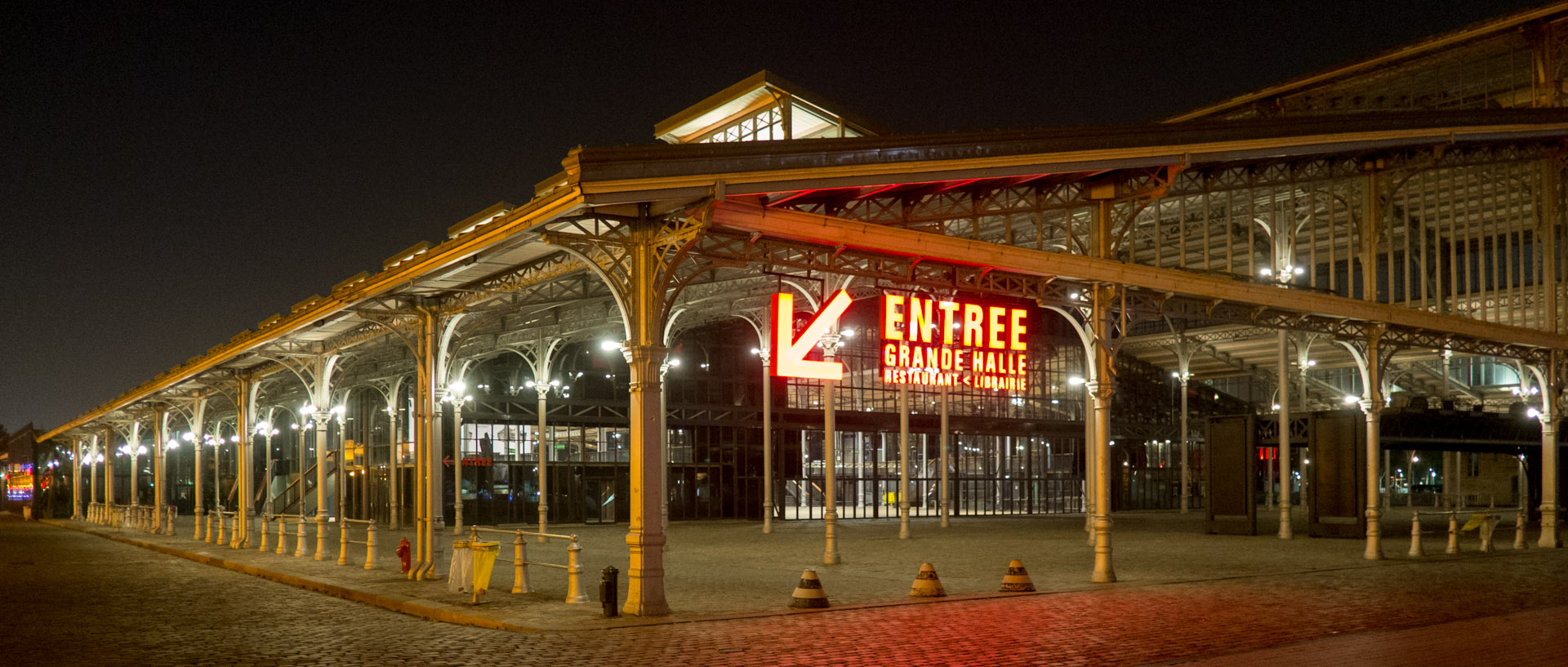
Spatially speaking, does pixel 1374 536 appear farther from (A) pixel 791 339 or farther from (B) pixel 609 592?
(B) pixel 609 592

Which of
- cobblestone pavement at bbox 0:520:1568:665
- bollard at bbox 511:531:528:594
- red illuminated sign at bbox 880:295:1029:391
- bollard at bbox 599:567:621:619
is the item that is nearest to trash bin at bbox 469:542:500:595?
bollard at bbox 511:531:528:594

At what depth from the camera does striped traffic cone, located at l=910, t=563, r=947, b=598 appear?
1683 centimetres

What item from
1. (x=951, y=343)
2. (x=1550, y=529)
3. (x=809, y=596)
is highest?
(x=951, y=343)

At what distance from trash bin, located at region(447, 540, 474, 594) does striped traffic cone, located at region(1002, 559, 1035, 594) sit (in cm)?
794

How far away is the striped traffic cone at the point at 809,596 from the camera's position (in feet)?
51.0

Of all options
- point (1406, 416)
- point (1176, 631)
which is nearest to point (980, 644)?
point (1176, 631)

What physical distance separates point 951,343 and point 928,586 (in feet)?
12.9

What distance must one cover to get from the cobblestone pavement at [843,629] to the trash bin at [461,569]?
1.38m

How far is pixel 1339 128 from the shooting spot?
21734 millimetres

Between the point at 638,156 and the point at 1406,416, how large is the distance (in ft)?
88.4

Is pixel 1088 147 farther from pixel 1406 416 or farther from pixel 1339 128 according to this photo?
pixel 1406 416

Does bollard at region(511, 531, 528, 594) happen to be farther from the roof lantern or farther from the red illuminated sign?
the roof lantern

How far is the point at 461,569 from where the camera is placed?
1720 cm

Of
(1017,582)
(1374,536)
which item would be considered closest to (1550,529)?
(1374,536)
